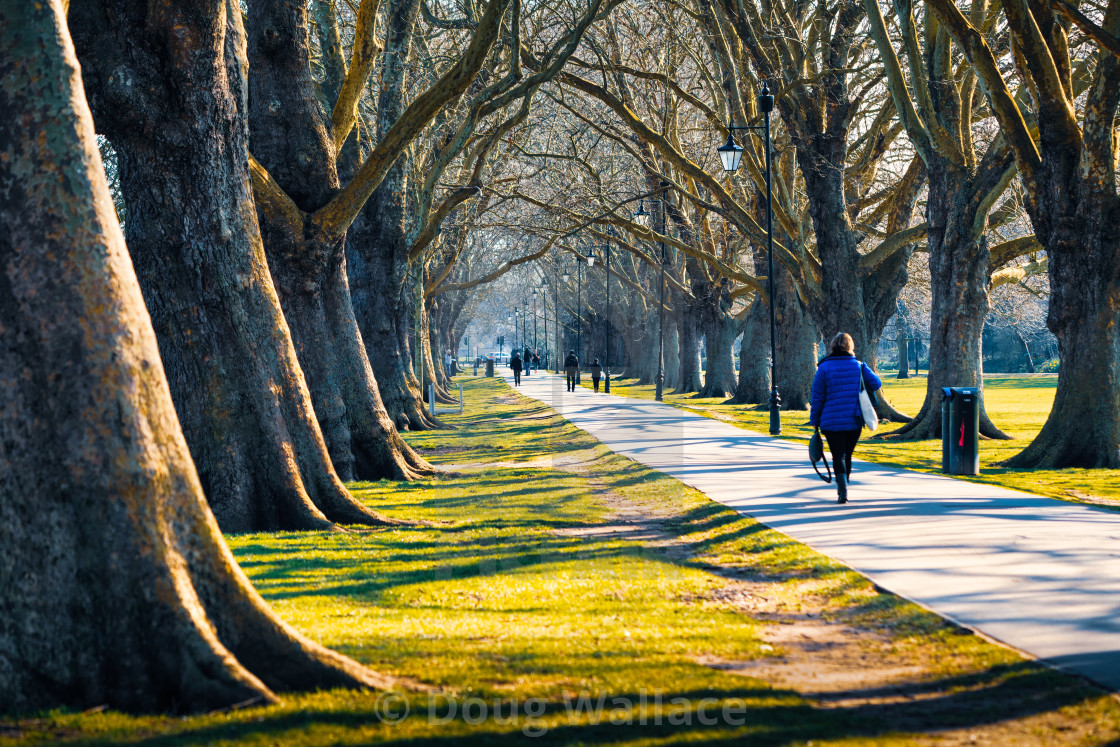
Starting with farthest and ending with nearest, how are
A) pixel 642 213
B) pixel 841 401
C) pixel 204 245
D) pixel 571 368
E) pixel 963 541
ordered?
pixel 571 368, pixel 642 213, pixel 841 401, pixel 204 245, pixel 963 541

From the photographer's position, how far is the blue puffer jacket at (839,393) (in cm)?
1062

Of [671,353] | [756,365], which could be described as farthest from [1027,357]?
[756,365]

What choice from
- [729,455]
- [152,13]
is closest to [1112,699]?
[152,13]

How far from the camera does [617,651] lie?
559 cm

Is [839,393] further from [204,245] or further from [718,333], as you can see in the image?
[718,333]

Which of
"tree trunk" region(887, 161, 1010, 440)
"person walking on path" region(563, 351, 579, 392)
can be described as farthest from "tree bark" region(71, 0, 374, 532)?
"person walking on path" region(563, 351, 579, 392)

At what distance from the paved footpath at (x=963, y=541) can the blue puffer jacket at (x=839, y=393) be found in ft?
3.07

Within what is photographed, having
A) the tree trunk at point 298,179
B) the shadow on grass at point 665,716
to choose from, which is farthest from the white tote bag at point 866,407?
the tree trunk at point 298,179

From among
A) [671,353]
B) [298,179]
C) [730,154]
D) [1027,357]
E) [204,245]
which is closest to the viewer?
[204,245]

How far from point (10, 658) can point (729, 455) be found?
43.5ft

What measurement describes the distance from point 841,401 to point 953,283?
9188 mm

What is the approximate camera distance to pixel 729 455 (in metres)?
16.5

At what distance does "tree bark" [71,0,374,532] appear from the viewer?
30.0 ft

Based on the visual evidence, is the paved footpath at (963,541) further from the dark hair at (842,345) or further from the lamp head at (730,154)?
the lamp head at (730,154)
